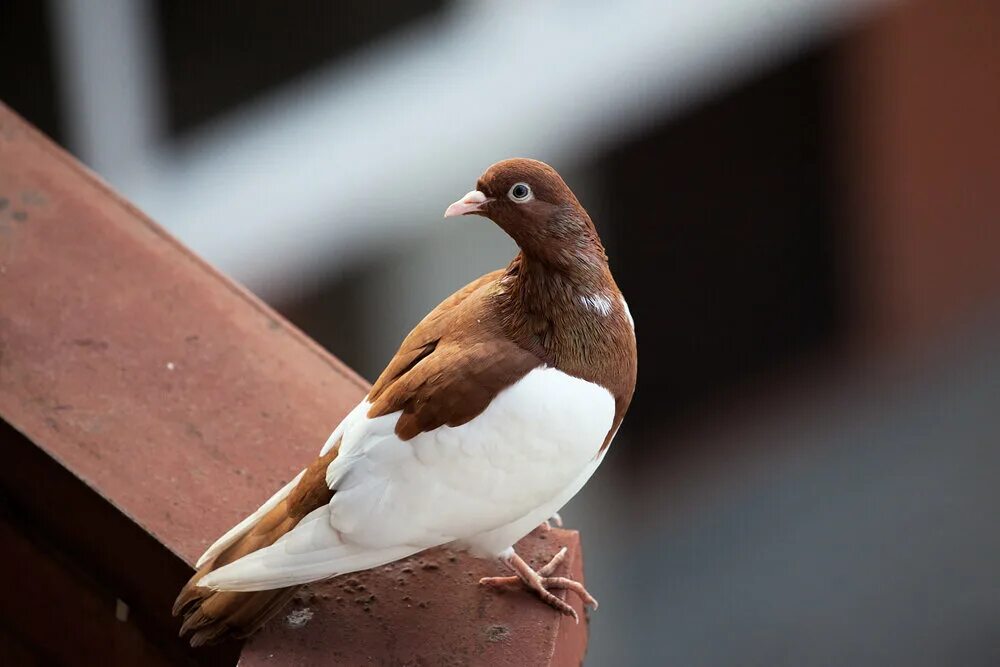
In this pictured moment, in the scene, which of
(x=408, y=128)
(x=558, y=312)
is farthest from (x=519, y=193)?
(x=408, y=128)

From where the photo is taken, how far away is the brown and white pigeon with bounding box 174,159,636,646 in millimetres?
1624

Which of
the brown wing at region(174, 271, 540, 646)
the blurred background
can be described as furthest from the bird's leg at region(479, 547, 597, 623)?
the blurred background

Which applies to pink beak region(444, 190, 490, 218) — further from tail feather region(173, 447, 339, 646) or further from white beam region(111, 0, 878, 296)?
white beam region(111, 0, 878, 296)

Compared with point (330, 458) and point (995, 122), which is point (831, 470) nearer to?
point (995, 122)

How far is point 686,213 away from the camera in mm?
4625

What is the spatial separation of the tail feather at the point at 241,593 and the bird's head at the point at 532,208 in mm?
332

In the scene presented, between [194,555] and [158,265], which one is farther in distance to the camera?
[158,265]

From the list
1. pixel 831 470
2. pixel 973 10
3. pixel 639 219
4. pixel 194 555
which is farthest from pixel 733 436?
pixel 194 555

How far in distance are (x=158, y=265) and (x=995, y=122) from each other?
11.5 feet

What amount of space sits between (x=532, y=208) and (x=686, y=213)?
3.08m

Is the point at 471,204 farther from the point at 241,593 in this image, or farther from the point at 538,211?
the point at 241,593

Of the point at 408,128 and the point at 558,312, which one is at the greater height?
the point at 558,312

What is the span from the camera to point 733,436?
4.88 meters

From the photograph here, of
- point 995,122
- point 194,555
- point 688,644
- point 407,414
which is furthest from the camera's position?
point 995,122
